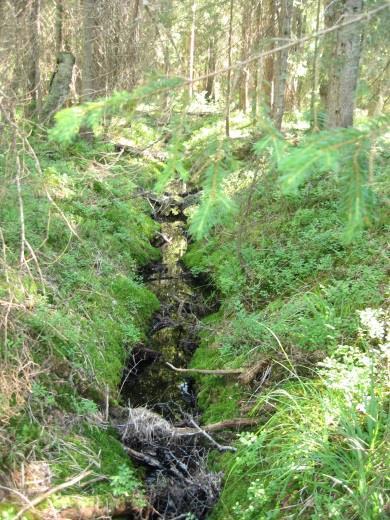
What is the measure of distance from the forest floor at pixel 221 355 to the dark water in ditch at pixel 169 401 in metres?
0.06

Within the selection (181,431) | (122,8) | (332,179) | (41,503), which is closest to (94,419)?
(181,431)

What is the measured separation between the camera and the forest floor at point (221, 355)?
3215 mm

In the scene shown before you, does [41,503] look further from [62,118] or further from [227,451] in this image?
[62,118]

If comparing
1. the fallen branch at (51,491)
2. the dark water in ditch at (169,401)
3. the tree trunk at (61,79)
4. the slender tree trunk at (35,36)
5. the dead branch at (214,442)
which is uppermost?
the slender tree trunk at (35,36)

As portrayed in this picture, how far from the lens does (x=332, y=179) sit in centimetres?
765

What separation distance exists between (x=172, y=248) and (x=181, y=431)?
5.68 m

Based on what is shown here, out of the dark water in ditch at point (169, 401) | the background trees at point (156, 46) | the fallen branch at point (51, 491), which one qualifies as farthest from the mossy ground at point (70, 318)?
the background trees at point (156, 46)

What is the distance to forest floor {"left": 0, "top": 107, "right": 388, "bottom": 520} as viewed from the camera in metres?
3.21

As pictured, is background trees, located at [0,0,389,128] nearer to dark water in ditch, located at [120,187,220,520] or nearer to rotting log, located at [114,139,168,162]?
rotting log, located at [114,139,168,162]

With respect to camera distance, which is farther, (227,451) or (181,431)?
(181,431)

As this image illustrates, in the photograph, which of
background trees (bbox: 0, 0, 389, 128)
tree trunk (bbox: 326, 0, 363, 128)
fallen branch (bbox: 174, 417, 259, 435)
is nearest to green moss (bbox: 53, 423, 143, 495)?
fallen branch (bbox: 174, 417, 259, 435)

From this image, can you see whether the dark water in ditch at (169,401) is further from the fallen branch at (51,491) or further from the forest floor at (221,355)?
the fallen branch at (51,491)

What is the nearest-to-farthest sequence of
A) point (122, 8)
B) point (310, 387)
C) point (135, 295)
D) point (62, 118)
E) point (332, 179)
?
point (62, 118) → point (310, 387) → point (135, 295) → point (332, 179) → point (122, 8)

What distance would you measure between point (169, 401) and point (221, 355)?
2.77ft
